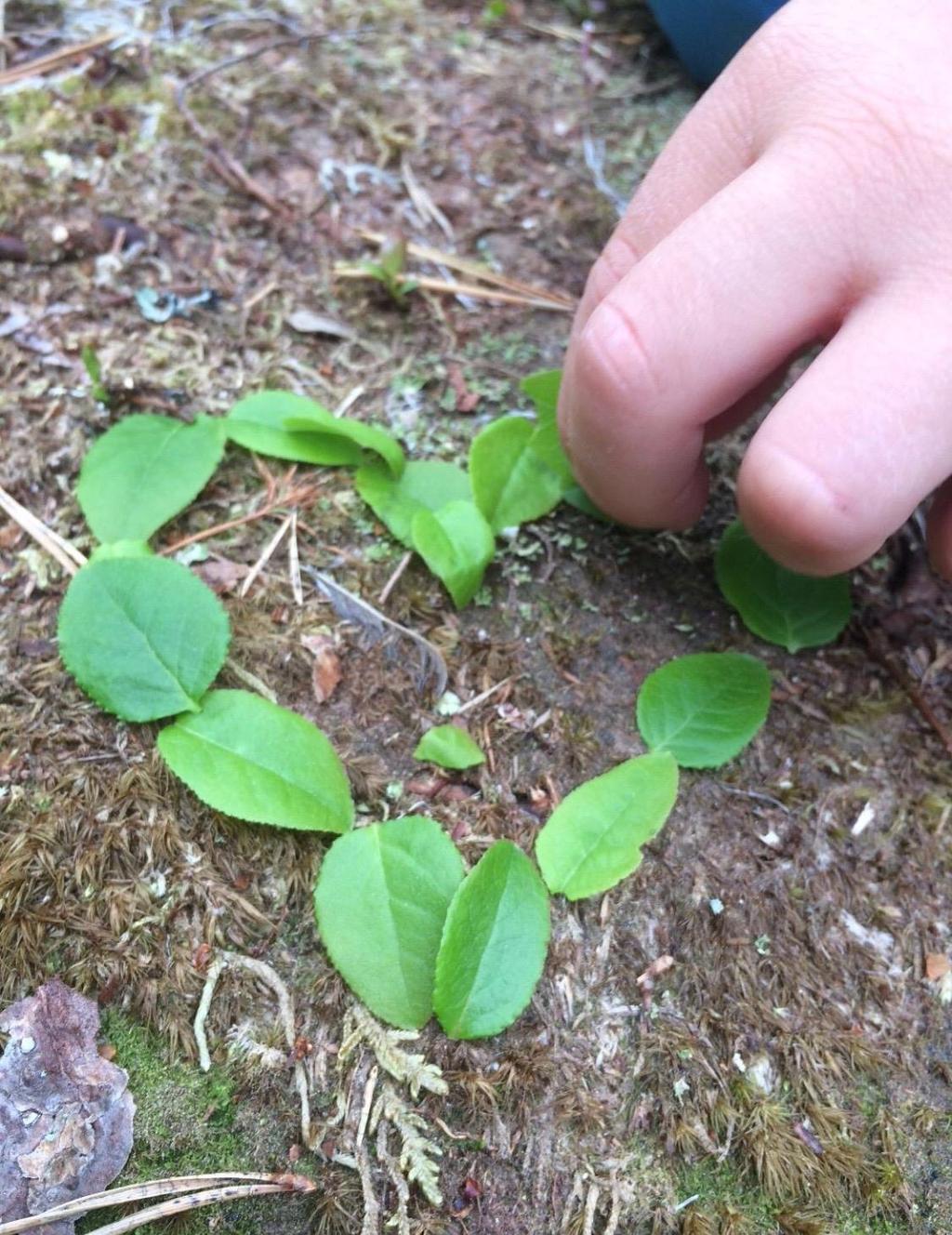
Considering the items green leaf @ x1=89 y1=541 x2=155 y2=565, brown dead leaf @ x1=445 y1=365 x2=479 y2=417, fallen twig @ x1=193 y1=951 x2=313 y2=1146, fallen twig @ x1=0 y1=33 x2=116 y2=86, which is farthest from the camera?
fallen twig @ x1=0 y1=33 x2=116 y2=86

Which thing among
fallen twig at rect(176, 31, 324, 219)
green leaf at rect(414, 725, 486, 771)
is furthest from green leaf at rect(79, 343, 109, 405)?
green leaf at rect(414, 725, 486, 771)

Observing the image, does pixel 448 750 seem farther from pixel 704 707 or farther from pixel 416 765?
pixel 704 707

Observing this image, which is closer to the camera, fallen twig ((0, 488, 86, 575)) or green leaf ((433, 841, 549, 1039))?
green leaf ((433, 841, 549, 1039))

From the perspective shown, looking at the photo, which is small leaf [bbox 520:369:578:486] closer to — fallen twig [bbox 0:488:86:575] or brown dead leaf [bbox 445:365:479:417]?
brown dead leaf [bbox 445:365:479:417]

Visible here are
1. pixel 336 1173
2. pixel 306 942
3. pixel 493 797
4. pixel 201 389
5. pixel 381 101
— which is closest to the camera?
pixel 336 1173

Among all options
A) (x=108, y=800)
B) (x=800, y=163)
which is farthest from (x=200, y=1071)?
(x=800, y=163)

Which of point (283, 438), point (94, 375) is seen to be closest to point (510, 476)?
point (283, 438)

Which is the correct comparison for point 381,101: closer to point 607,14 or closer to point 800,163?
point 607,14
